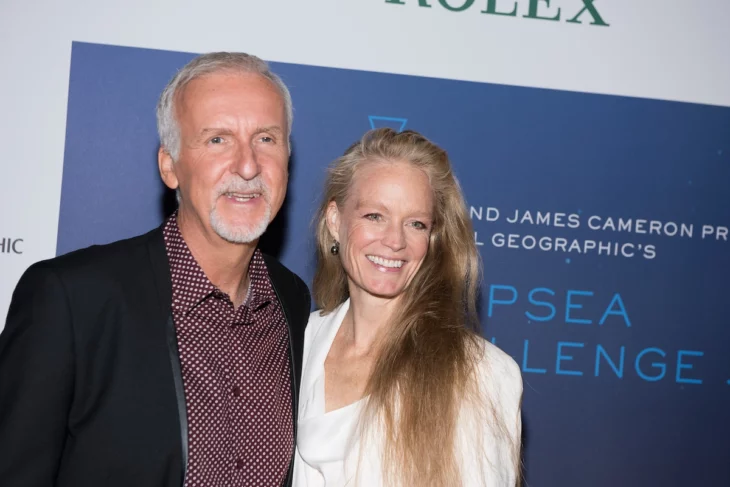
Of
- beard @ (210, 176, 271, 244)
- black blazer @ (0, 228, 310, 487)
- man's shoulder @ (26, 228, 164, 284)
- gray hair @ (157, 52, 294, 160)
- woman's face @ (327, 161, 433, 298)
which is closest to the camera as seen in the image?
black blazer @ (0, 228, 310, 487)

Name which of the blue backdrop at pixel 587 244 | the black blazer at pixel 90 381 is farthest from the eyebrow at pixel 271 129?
the blue backdrop at pixel 587 244

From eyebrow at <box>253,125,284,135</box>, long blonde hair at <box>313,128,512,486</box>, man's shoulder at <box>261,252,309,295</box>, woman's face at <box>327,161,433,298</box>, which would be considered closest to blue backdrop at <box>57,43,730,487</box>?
man's shoulder at <box>261,252,309,295</box>

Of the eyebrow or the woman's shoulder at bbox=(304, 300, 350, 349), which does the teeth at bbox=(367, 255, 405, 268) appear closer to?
the woman's shoulder at bbox=(304, 300, 350, 349)

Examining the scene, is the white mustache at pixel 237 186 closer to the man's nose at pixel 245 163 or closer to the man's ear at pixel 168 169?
the man's nose at pixel 245 163

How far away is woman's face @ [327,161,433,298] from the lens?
8.19ft

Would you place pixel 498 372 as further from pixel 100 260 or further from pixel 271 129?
pixel 100 260

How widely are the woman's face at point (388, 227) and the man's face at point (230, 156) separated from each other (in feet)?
1.01

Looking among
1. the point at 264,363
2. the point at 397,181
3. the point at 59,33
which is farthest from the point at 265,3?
the point at 264,363

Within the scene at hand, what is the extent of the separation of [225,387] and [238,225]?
44 cm

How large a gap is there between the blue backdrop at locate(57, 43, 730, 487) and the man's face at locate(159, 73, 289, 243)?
1.05 meters

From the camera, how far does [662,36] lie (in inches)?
144

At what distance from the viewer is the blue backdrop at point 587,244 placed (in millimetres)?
3434

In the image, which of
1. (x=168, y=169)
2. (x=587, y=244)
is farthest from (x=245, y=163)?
(x=587, y=244)

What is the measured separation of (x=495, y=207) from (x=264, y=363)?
5.13 ft
